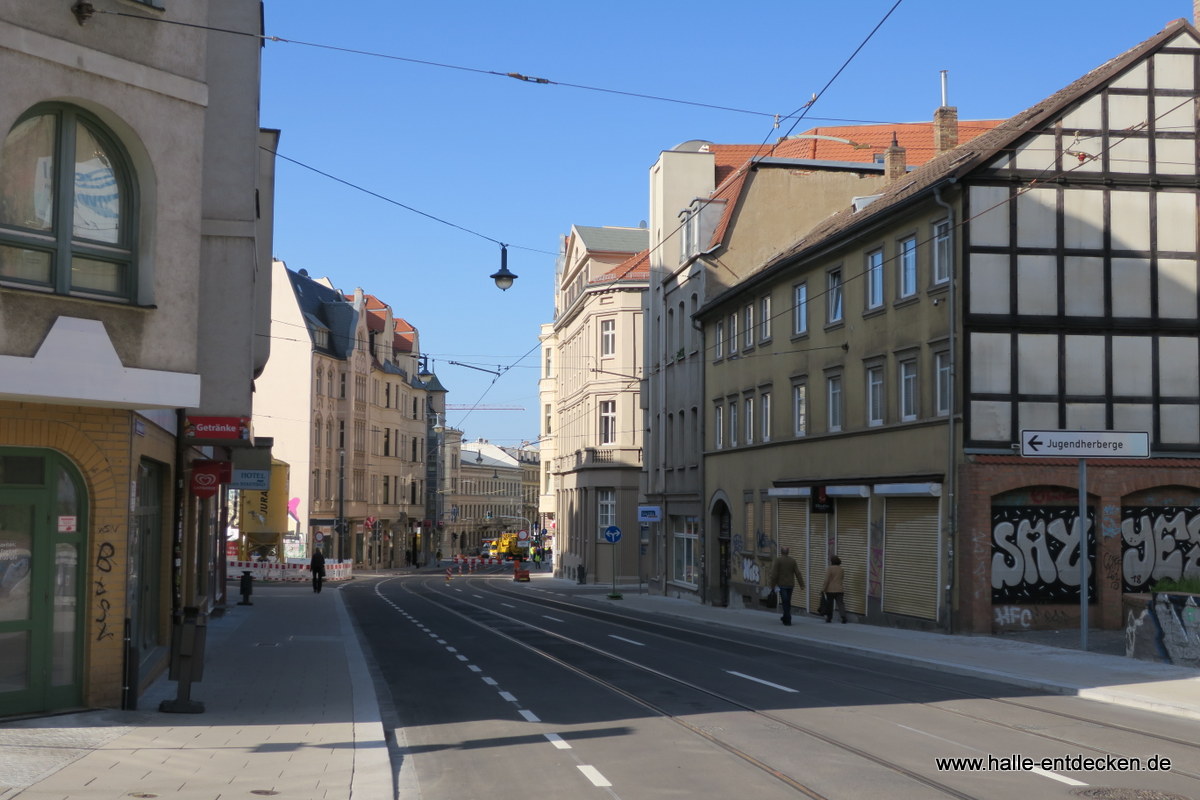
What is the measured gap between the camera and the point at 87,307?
12.9 metres

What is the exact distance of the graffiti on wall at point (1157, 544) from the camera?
25.9 m

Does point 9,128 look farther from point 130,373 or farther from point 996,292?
point 996,292

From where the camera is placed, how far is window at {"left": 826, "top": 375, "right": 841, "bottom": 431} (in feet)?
107

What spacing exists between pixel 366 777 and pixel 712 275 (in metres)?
35.5

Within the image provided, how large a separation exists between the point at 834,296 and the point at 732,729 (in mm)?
21365

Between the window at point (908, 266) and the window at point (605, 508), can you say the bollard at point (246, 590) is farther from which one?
the window at point (605, 508)

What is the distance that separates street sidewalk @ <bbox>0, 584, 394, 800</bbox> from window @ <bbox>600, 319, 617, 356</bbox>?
1896 inches

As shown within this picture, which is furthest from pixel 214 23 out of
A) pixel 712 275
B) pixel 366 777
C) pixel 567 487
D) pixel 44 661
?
pixel 567 487

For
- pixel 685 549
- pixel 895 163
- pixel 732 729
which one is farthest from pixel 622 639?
pixel 685 549

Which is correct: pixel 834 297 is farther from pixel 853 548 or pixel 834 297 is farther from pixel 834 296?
pixel 853 548

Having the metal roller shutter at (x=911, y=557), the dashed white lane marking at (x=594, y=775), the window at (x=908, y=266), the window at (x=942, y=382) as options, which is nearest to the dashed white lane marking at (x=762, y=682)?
the dashed white lane marking at (x=594, y=775)

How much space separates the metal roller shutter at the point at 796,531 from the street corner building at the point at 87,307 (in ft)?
74.1

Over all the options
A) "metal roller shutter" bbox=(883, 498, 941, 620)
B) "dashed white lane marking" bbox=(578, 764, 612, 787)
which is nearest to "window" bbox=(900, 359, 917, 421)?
"metal roller shutter" bbox=(883, 498, 941, 620)

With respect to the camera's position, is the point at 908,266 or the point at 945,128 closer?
the point at 908,266
